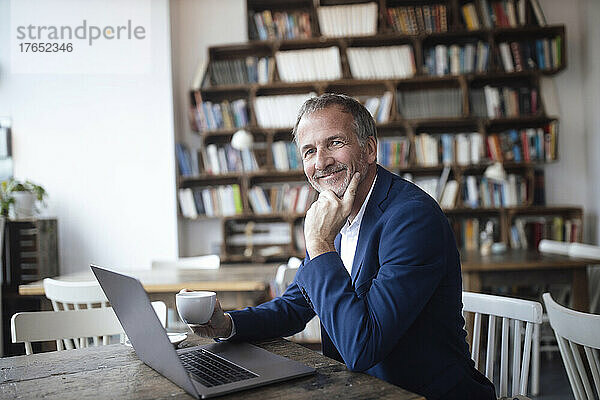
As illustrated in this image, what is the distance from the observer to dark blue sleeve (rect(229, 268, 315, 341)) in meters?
1.47

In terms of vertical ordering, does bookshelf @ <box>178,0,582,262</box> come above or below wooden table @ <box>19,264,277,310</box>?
above

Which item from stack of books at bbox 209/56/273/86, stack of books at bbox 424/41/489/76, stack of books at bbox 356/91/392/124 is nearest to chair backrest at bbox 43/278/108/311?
stack of books at bbox 209/56/273/86

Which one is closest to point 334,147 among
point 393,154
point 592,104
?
point 393,154

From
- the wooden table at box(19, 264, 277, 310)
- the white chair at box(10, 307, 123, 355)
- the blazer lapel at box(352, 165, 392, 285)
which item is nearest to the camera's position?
the blazer lapel at box(352, 165, 392, 285)

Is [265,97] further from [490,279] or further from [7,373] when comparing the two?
[7,373]

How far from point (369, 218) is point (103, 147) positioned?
3.94 m

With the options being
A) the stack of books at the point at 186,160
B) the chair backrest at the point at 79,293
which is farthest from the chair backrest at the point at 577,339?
the stack of books at the point at 186,160

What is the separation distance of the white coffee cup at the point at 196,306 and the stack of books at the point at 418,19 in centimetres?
396

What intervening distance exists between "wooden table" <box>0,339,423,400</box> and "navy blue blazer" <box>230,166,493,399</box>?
8cm

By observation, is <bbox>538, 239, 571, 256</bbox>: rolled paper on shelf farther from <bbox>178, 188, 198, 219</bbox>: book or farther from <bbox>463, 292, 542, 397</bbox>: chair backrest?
<bbox>178, 188, 198, 219</bbox>: book

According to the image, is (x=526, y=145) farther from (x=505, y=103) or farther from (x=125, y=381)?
(x=125, y=381)

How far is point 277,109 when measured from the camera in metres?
4.86

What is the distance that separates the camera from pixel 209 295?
52.3 inches

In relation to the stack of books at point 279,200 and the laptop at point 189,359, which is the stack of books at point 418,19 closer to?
the stack of books at point 279,200
